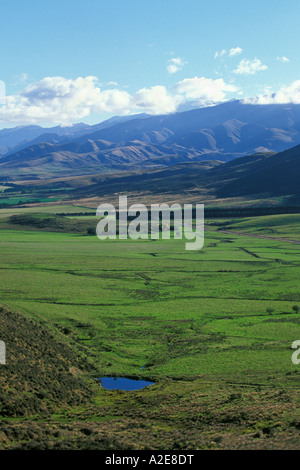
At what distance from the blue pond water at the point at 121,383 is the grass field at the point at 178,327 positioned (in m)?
1.09

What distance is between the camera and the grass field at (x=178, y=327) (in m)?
39.5

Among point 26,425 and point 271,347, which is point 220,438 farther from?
point 271,347

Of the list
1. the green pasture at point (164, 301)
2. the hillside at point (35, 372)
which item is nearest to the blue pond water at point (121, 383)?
the green pasture at point (164, 301)

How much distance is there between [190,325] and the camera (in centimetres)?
6788

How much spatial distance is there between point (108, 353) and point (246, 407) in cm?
2083

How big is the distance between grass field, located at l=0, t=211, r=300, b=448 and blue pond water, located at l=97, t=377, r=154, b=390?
1.09 m

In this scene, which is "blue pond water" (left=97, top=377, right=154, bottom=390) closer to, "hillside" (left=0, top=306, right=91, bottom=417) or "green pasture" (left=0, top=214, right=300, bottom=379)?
"green pasture" (left=0, top=214, right=300, bottom=379)

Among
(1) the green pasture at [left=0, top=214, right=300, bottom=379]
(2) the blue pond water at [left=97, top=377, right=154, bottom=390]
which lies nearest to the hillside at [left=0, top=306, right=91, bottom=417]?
(2) the blue pond water at [left=97, top=377, right=154, bottom=390]

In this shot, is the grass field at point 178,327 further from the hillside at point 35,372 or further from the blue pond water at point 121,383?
the hillside at point 35,372

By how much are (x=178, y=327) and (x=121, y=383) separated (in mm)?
17852

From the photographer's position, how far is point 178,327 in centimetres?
6681

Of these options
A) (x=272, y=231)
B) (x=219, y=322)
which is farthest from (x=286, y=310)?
(x=272, y=231)

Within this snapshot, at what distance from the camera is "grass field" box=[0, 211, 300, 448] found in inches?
1554

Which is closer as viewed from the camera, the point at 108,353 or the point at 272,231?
the point at 108,353
